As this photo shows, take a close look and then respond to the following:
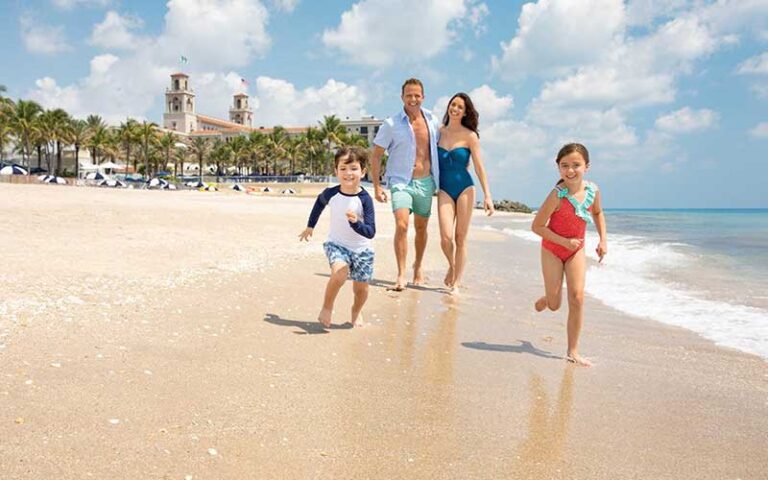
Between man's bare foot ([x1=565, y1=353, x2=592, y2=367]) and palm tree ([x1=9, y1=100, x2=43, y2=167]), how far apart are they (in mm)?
76277

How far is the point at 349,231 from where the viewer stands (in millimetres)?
4598

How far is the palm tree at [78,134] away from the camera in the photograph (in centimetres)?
7331

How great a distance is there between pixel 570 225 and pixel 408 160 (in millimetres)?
2624

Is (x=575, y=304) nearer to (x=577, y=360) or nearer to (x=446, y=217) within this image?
Answer: (x=577, y=360)

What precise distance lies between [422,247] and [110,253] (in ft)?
13.1

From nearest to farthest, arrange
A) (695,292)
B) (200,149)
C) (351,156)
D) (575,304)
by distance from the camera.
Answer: (575,304)
(351,156)
(695,292)
(200,149)

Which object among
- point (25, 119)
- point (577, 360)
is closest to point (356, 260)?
point (577, 360)

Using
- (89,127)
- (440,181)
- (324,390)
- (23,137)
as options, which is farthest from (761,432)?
(89,127)

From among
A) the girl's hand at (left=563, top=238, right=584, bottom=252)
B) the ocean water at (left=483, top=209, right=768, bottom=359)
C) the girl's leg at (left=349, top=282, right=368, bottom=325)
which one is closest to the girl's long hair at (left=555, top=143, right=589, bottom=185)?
the girl's hand at (left=563, top=238, right=584, bottom=252)

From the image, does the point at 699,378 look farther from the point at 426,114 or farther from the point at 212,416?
the point at 426,114

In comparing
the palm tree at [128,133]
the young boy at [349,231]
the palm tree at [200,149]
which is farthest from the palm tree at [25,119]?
the young boy at [349,231]

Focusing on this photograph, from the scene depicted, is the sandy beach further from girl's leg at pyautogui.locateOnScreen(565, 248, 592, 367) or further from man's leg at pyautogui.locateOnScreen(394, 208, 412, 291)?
man's leg at pyautogui.locateOnScreen(394, 208, 412, 291)

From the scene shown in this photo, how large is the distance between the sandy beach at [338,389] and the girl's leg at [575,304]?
12cm

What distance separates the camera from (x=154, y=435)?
2.36 m
